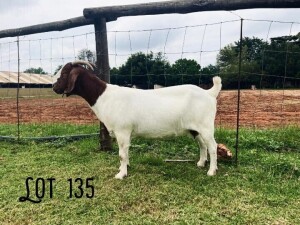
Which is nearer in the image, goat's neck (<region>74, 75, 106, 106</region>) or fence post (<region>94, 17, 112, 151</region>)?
goat's neck (<region>74, 75, 106, 106</region>)

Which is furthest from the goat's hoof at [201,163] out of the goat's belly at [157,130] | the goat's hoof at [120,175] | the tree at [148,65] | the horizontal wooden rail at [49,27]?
the horizontal wooden rail at [49,27]

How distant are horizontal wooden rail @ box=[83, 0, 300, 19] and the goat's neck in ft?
5.46

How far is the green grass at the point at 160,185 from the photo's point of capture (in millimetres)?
3979

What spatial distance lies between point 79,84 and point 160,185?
212cm

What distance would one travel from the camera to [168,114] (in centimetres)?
543

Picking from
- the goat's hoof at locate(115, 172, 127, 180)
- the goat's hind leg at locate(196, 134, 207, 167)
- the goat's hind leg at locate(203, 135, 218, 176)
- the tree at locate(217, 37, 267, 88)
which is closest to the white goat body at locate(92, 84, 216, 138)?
the goat's hind leg at locate(203, 135, 218, 176)

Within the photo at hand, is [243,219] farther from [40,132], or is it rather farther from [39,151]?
[40,132]

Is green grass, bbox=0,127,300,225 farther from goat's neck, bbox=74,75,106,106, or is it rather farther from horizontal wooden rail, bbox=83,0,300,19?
horizontal wooden rail, bbox=83,0,300,19

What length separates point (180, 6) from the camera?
6113mm

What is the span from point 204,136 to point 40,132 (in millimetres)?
5132

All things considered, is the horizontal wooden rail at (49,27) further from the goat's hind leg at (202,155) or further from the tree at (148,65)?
the goat's hind leg at (202,155)

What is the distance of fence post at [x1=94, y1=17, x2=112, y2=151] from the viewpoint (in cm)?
705

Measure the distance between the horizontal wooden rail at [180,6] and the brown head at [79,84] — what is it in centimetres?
150

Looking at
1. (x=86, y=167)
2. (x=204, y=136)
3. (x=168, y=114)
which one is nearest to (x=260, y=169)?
(x=204, y=136)
